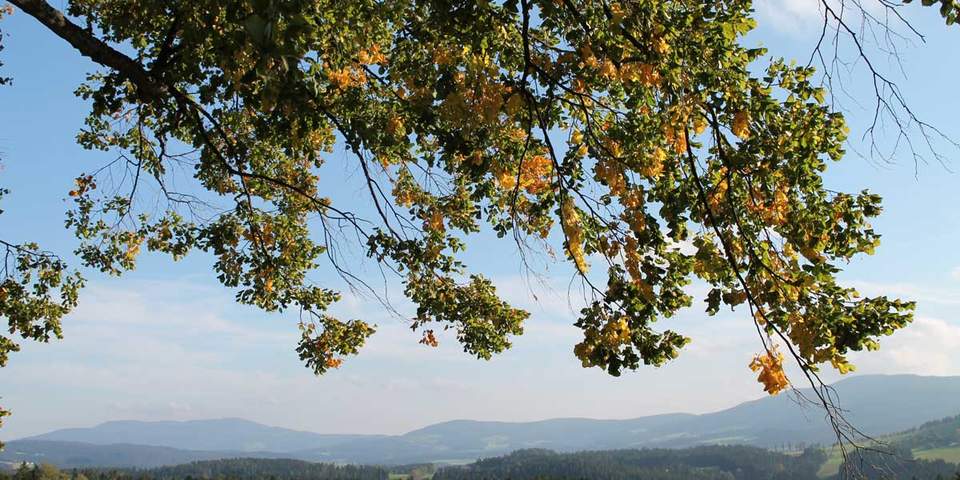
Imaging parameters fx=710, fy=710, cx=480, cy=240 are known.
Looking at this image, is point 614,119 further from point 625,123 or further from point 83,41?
point 83,41

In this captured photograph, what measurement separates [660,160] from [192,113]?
6.90 m

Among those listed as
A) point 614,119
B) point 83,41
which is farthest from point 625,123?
point 83,41

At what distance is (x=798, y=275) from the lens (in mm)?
6477

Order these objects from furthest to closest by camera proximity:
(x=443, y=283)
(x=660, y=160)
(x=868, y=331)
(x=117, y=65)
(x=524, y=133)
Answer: (x=443, y=283) < (x=524, y=133) < (x=117, y=65) < (x=660, y=160) < (x=868, y=331)

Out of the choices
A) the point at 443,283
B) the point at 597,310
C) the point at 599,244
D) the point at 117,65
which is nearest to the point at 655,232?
the point at 599,244

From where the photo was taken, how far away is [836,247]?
7.09 m

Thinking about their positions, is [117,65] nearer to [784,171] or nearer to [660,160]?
[660,160]

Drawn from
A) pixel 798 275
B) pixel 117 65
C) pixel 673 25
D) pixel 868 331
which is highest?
pixel 117 65

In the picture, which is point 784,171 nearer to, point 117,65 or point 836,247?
point 836,247

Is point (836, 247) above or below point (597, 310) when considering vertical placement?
above

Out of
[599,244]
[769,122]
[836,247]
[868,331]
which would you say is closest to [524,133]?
[599,244]

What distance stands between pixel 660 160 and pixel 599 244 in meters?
1.06

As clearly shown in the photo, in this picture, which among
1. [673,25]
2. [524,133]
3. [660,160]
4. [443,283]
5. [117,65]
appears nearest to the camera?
[673,25]

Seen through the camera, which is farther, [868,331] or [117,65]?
[117,65]
